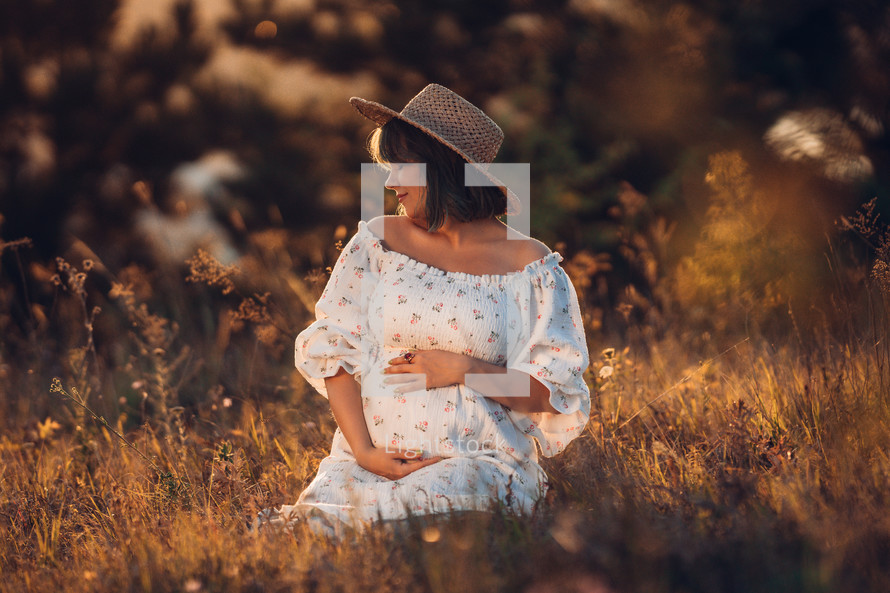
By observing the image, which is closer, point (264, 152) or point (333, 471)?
point (333, 471)

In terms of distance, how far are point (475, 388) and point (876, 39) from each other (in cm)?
436

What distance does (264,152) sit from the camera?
6.99 m

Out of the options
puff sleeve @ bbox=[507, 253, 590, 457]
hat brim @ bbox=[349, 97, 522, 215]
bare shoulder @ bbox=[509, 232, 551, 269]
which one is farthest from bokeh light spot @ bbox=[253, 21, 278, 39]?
puff sleeve @ bbox=[507, 253, 590, 457]

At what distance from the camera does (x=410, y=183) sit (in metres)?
2.96

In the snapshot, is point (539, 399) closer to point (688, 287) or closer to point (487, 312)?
point (487, 312)

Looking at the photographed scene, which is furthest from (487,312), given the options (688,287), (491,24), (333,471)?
(491,24)

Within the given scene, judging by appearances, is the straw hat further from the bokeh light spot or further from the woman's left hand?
the bokeh light spot

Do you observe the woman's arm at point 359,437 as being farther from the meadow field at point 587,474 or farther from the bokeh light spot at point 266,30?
the bokeh light spot at point 266,30

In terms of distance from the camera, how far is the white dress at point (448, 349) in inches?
104

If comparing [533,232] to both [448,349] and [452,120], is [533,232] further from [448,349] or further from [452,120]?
[448,349]

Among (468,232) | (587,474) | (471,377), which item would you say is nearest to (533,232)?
(468,232)

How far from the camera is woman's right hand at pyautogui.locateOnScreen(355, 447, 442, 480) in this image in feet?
8.80

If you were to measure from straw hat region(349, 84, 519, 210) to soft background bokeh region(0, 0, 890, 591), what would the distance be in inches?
41.7

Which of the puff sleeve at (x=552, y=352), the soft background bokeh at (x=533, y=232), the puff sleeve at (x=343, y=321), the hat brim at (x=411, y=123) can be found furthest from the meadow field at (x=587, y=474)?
the hat brim at (x=411, y=123)
